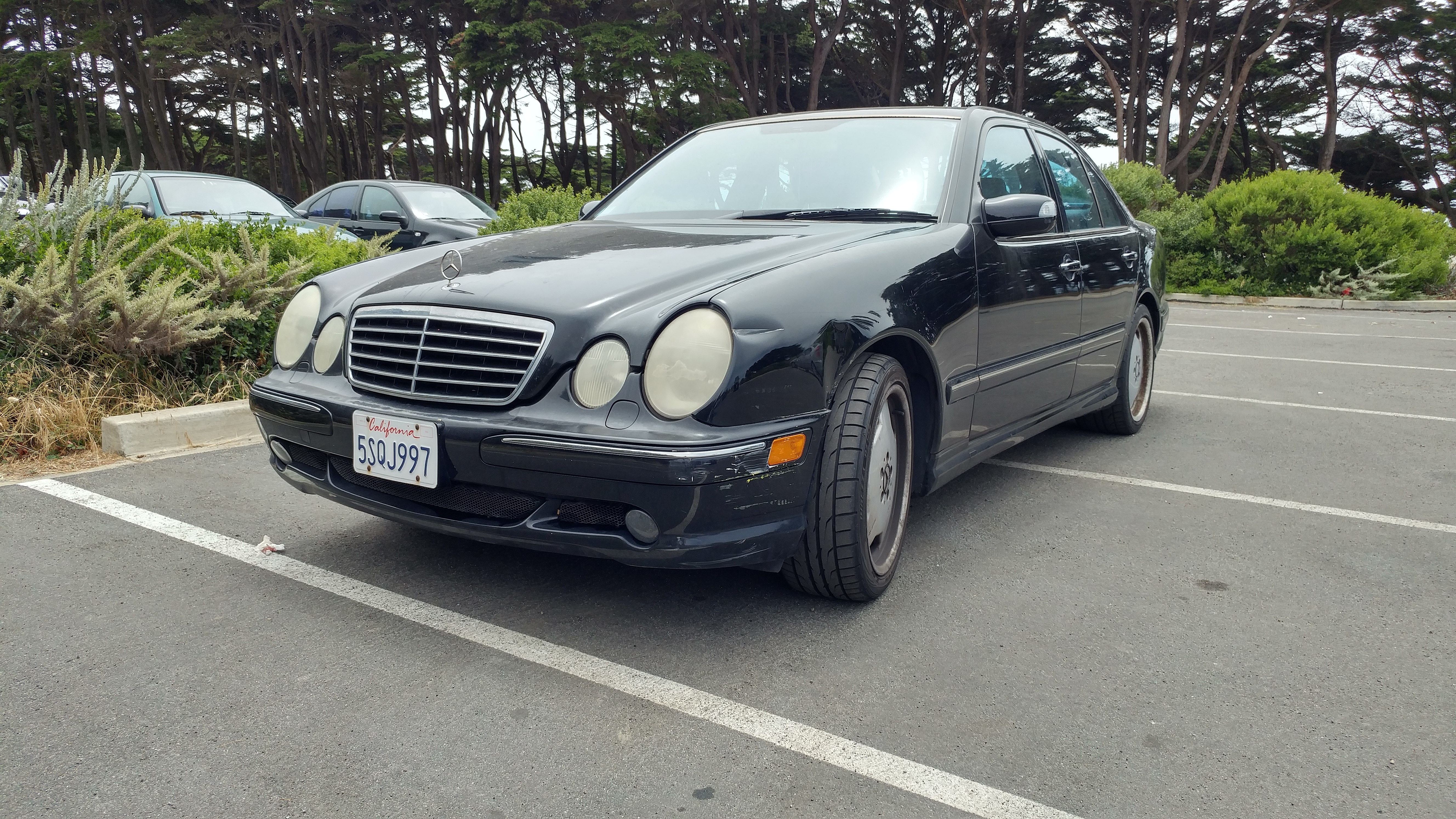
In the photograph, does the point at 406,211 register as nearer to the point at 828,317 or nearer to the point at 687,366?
the point at 828,317

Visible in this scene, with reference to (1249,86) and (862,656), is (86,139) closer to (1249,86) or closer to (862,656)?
(1249,86)

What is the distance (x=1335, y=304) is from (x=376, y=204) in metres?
11.8

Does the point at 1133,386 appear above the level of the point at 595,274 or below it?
below

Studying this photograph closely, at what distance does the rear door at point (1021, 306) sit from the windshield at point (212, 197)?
7.26m

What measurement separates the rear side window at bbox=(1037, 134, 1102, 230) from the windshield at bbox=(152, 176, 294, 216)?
23.2 feet

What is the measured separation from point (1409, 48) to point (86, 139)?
40.3m

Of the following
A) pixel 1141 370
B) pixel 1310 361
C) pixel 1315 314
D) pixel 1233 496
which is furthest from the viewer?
pixel 1315 314

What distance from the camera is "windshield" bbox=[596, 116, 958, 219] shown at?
12.0 ft

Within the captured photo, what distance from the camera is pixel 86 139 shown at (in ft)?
116

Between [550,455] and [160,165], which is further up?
[160,165]

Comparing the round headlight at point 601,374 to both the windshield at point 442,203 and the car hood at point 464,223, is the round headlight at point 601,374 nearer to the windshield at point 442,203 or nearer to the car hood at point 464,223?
the car hood at point 464,223

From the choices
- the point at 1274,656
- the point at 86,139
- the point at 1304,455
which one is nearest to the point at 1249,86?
the point at 1304,455

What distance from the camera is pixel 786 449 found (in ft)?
8.52

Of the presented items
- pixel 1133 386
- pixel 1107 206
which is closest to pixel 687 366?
pixel 1107 206
